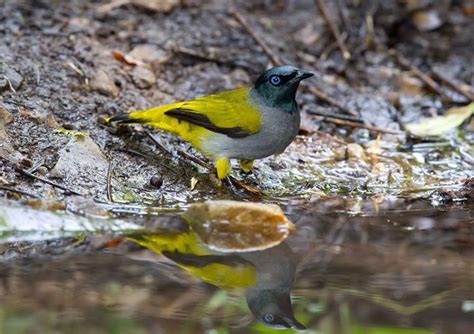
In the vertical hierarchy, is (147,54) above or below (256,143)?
above

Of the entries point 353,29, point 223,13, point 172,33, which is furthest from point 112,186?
point 353,29

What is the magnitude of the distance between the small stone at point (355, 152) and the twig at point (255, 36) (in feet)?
4.82

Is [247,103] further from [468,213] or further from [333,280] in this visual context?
[333,280]

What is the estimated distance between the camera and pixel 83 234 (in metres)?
5.07

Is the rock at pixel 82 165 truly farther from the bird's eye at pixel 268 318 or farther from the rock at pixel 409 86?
the rock at pixel 409 86

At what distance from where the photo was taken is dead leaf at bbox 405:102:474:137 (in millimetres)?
7793

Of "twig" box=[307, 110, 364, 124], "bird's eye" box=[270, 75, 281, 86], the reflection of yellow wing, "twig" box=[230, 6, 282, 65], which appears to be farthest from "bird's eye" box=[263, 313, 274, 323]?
"twig" box=[230, 6, 282, 65]

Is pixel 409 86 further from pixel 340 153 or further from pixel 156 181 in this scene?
pixel 156 181

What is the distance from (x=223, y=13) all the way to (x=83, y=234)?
450 centimetres

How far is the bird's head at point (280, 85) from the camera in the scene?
649cm

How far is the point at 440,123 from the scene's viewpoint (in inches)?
312

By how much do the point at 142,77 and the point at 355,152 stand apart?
1.93m

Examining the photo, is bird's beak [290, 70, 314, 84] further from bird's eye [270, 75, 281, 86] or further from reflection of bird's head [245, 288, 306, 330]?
reflection of bird's head [245, 288, 306, 330]

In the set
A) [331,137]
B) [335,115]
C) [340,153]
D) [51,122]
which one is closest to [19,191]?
[51,122]
